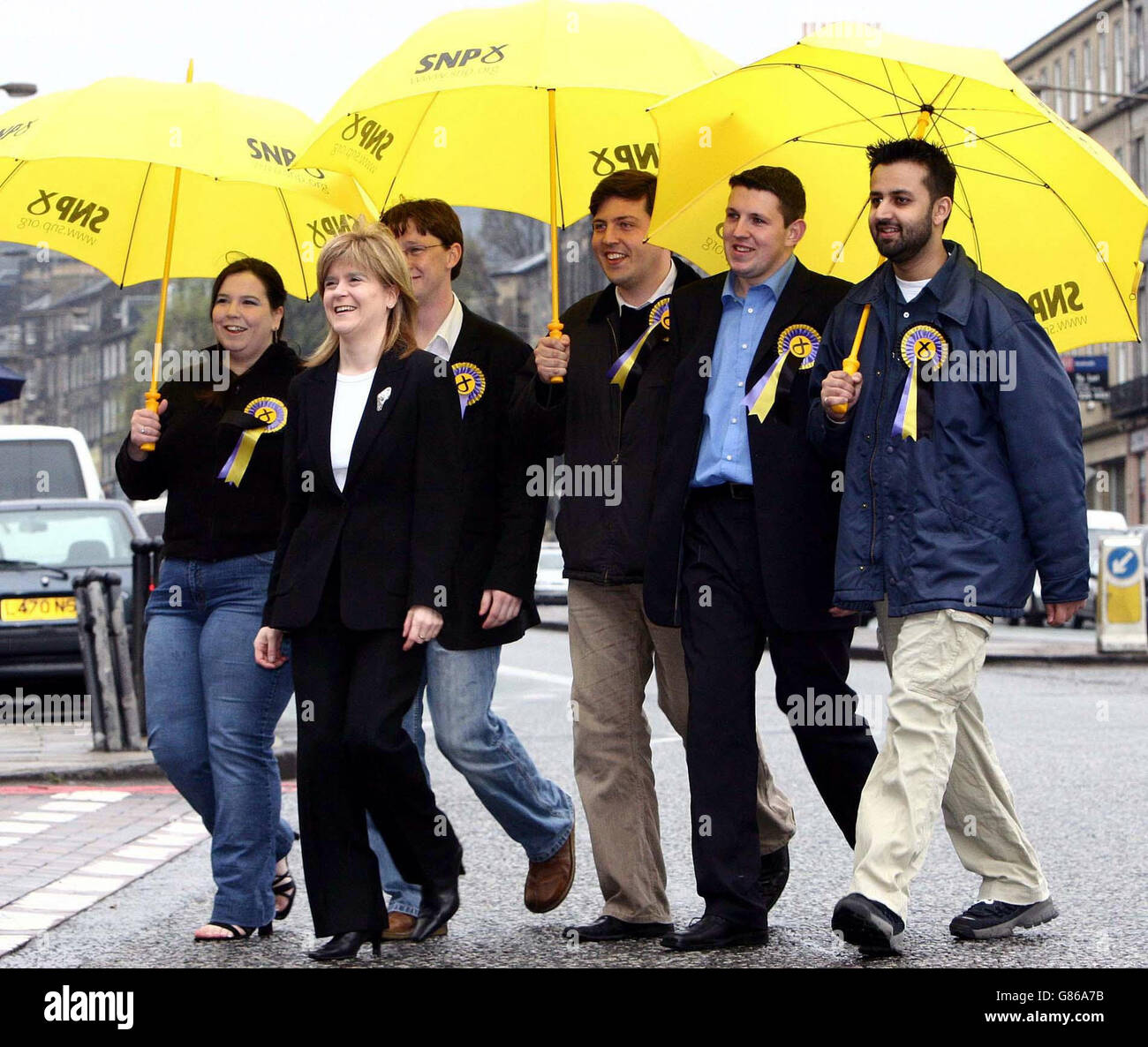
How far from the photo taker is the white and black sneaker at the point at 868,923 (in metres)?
5.34

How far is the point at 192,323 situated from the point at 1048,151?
86.3 meters

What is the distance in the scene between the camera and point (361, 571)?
568 centimetres

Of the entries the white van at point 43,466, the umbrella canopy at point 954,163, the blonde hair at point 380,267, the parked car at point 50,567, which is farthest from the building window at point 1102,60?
the blonde hair at point 380,267

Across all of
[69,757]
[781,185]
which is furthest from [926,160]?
[69,757]

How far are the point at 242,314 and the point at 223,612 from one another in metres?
0.88

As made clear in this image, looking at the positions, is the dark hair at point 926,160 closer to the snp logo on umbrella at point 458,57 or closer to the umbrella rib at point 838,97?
the umbrella rib at point 838,97

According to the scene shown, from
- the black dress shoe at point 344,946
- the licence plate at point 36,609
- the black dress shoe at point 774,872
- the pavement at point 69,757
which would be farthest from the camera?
the licence plate at point 36,609

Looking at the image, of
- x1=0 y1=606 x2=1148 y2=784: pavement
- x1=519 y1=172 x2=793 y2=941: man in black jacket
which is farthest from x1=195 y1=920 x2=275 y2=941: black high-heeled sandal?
x1=0 y1=606 x2=1148 y2=784: pavement

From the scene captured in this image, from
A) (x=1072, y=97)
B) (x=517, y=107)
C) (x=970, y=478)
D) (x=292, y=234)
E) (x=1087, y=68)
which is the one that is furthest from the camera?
(x=1072, y=97)

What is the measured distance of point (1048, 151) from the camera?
243 inches

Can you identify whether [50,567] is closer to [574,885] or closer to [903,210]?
[574,885]

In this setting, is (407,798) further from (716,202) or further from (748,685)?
(716,202)

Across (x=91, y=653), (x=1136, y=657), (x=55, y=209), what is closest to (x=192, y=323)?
(x=1136, y=657)

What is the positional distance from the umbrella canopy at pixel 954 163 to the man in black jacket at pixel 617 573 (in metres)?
0.26
